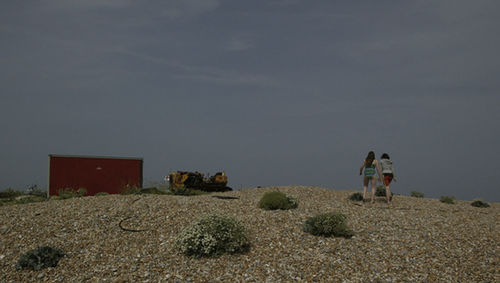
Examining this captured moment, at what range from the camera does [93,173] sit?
2202 centimetres

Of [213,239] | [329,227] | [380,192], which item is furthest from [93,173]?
[329,227]

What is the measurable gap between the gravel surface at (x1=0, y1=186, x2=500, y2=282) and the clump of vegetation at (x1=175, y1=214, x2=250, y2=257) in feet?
0.72

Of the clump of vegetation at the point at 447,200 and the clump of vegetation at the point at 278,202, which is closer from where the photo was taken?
the clump of vegetation at the point at 278,202

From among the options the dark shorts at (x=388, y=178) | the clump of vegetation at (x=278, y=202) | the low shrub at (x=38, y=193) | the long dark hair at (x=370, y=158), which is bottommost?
the low shrub at (x=38, y=193)

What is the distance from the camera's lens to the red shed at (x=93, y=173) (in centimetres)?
2128

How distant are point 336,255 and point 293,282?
1.55 meters

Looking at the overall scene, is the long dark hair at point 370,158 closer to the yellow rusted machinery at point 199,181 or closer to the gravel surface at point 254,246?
the gravel surface at point 254,246

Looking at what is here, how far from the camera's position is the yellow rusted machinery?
75.1ft

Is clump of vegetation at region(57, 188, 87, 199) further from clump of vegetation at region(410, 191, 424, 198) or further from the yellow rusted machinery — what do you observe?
clump of vegetation at region(410, 191, 424, 198)

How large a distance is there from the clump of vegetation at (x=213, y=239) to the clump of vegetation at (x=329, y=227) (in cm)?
181

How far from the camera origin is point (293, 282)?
7566mm

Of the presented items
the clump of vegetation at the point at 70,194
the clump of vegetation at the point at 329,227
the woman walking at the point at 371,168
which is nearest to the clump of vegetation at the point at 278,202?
the clump of vegetation at the point at 329,227

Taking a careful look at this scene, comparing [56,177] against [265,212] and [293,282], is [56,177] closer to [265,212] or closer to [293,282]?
[265,212]

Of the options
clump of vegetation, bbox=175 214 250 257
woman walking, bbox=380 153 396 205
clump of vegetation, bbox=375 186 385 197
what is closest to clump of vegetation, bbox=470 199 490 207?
clump of vegetation, bbox=375 186 385 197
